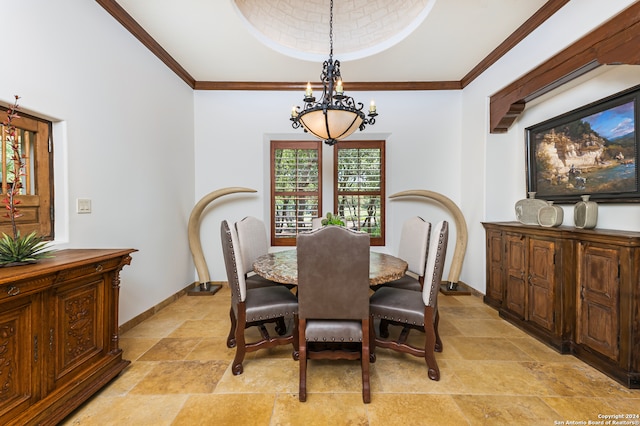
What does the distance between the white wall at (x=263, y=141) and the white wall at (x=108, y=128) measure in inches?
17.1

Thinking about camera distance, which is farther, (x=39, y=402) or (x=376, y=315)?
(x=376, y=315)

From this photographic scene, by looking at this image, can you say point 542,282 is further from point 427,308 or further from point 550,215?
point 427,308

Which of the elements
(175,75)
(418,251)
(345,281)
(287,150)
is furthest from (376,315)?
(175,75)

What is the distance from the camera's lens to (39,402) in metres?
1.32

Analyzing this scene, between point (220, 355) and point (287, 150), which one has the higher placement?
point (287, 150)

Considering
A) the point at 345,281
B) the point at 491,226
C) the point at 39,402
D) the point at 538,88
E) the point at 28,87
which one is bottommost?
the point at 39,402

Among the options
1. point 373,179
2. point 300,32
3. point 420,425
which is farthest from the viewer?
point 373,179

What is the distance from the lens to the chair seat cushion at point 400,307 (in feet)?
6.01

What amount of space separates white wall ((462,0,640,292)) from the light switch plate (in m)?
4.09

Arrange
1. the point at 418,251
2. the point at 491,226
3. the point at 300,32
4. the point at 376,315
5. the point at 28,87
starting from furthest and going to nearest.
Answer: the point at 300,32, the point at 491,226, the point at 418,251, the point at 376,315, the point at 28,87

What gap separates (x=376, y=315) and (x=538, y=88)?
104 inches

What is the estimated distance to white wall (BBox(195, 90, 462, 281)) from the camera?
12.8ft

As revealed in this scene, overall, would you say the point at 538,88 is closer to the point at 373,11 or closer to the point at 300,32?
the point at 373,11

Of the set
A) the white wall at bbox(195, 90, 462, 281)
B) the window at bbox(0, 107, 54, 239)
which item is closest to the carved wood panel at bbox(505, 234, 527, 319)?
the white wall at bbox(195, 90, 462, 281)
